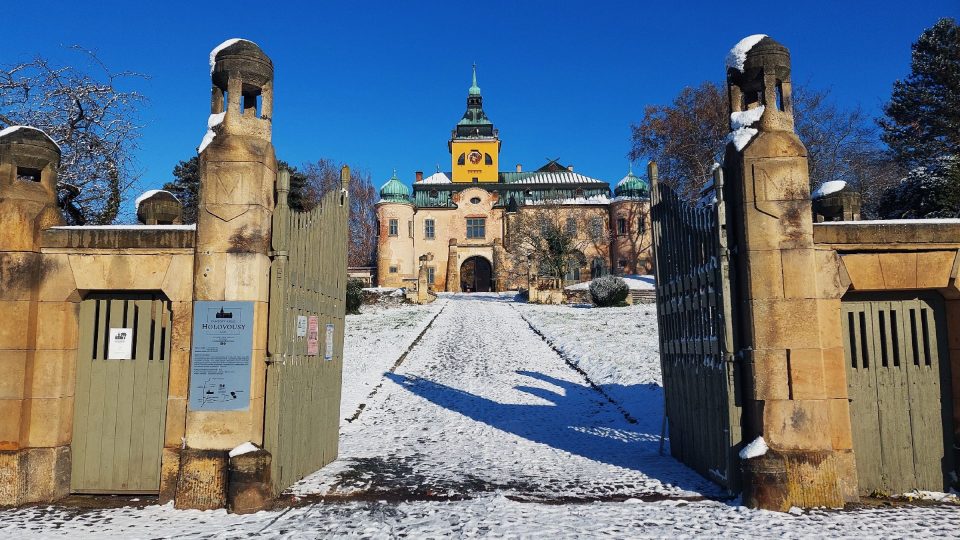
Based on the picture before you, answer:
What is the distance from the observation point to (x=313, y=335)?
7.24 metres

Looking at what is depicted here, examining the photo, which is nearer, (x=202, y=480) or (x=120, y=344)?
(x=202, y=480)

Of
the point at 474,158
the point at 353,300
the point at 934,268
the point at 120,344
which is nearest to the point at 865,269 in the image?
the point at 934,268

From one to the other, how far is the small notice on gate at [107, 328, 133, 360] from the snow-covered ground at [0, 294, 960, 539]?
4.97 ft

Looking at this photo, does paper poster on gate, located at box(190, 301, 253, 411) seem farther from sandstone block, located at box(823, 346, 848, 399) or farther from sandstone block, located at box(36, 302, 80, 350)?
sandstone block, located at box(823, 346, 848, 399)

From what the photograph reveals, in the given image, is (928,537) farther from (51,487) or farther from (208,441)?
(51,487)

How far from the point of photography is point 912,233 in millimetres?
6211

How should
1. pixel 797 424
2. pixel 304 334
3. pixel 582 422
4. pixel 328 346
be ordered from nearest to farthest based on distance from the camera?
pixel 797 424, pixel 304 334, pixel 328 346, pixel 582 422

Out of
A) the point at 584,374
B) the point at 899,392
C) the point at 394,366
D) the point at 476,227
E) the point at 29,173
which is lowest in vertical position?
the point at 584,374

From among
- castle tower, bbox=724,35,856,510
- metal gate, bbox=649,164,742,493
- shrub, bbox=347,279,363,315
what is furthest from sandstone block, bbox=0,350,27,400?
shrub, bbox=347,279,363,315

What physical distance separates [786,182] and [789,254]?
708mm

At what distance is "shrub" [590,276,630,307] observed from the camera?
101ft

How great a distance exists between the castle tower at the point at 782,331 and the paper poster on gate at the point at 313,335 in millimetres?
4596

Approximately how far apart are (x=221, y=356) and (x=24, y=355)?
2.06m

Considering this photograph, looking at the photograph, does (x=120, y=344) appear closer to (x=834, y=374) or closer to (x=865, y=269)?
(x=834, y=374)
